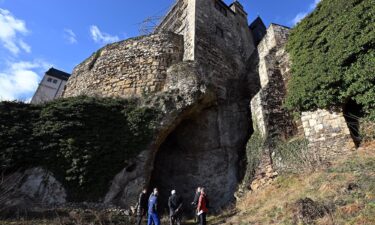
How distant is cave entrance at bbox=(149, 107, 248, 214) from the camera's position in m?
9.41

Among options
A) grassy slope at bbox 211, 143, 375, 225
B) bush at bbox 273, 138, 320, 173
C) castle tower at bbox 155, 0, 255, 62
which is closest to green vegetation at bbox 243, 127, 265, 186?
bush at bbox 273, 138, 320, 173

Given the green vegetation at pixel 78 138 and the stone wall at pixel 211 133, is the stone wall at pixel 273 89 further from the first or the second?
the green vegetation at pixel 78 138

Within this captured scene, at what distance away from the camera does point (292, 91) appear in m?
8.84

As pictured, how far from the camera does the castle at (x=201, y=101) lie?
797 cm

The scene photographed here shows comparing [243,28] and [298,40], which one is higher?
[243,28]

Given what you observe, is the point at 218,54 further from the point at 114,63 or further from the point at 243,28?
the point at 243,28

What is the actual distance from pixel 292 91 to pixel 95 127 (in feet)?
21.1

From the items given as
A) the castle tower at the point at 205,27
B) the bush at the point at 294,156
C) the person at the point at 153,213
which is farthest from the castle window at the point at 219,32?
the person at the point at 153,213

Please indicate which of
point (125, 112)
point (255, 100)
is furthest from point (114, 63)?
point (255, 100)

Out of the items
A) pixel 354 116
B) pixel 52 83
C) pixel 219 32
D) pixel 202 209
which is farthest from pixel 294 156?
pixel 52 83

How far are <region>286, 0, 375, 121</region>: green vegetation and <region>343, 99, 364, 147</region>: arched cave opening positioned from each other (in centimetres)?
20

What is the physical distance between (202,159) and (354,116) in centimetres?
511

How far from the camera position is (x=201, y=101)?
969cm

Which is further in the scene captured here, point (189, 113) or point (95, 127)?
point (189, 113)
